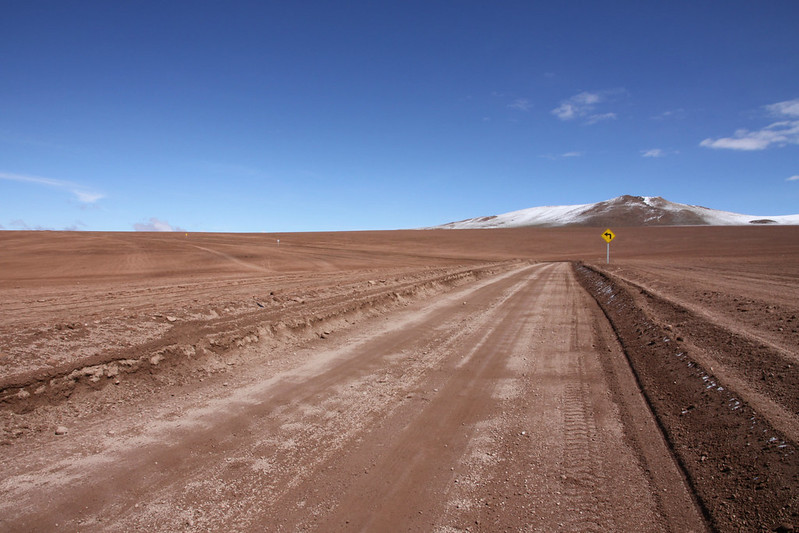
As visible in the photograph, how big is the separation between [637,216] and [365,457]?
610ft

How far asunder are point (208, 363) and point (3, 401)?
2423 millimetres

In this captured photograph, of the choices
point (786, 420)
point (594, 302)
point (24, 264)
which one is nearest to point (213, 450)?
point (786, 420)

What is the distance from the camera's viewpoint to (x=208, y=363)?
6848 mm

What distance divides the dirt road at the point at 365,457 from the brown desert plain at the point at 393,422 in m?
0.02

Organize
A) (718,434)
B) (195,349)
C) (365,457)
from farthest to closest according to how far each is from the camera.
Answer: (195,349) → (718,434) → (365,457)

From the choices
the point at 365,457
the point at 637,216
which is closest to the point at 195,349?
the point at 365,457

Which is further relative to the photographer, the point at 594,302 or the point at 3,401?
the point at 594,302

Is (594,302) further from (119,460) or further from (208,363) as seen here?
(119,460)

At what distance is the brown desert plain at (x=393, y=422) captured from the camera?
3.24 m

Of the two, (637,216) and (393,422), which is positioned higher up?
(637,216)

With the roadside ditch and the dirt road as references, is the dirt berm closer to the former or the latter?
the dirt road

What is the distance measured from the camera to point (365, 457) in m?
4.02

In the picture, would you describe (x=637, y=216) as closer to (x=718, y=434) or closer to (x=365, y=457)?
(x=718, y=434)

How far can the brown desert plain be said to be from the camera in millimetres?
3244
